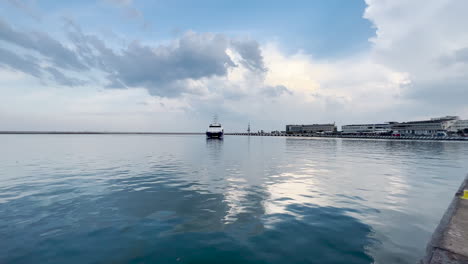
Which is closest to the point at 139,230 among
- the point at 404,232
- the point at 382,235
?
the point at 382,235

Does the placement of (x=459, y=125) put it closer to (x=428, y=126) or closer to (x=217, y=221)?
(x=428, y=126)

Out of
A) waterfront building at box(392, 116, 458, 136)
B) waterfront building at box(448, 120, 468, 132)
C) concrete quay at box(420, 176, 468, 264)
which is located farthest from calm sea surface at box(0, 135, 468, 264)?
waterfront building at box(448, 120, 468, 132)

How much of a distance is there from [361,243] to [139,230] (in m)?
6.47

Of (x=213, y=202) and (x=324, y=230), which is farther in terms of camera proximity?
(x=213, y=202)

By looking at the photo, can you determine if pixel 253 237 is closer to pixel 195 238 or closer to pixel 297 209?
pixel 195 238

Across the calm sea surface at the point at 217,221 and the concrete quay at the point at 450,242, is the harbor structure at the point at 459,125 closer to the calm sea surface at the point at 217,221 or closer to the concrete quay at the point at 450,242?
the calm sea surface at the point at 217,221

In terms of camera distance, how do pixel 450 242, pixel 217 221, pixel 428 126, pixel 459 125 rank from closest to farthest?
pixel 450 242
pixel 217 221
pixel 428 126
pixel 459 125

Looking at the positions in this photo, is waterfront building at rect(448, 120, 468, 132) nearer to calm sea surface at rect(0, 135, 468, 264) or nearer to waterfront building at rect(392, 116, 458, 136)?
waterfront building at rect(392, 116, 458, 136)

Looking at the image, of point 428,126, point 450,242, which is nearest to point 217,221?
point 450,242

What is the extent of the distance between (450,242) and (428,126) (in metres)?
206

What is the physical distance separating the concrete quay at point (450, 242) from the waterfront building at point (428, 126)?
18577 centimetres

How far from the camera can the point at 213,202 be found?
962 centimetres

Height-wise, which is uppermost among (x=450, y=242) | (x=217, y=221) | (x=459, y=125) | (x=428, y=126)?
(x=459, y=125)

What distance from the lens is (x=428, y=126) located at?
160 m
